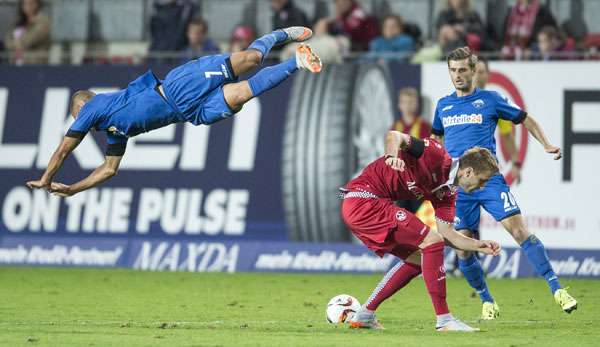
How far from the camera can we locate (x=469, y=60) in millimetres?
13375

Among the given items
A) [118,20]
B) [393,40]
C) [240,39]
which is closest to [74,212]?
[240,39]

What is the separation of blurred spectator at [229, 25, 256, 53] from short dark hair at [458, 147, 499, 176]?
33.9 ft

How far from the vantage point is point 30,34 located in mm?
22359

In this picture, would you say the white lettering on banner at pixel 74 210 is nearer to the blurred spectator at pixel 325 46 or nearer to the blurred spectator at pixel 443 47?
the blurred spectator at pixel 325 46

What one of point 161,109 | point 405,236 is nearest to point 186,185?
point 161,109

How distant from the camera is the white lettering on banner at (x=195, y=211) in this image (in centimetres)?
2005

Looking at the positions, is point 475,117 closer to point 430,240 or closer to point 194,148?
point 430,240

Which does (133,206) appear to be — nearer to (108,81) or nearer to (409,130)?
(108,81)

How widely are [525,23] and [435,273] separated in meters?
10.0

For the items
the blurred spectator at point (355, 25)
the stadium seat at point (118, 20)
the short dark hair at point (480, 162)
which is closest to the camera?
the short dark hair at point (480, 162)

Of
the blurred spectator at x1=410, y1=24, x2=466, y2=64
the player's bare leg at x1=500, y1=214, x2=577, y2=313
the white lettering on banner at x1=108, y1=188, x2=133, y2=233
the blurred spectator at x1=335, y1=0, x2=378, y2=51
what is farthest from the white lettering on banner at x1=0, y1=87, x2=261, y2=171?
the player's bare leg at x1=500, y1=214, x2=577, y2=313

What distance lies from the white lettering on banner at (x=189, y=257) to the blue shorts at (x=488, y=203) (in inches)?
270

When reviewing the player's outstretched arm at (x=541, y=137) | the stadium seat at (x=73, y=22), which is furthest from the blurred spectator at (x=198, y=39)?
the player's outstretched arm at (x=541, y=137)

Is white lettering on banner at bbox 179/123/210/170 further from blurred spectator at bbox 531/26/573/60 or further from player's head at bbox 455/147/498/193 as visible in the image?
player's head at bbox 455/147/498/193
